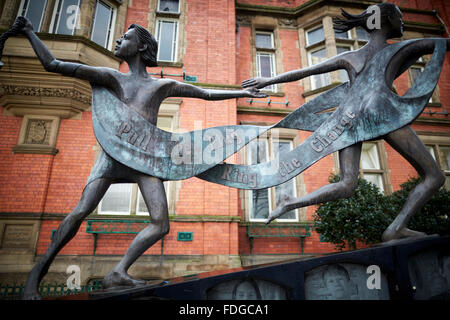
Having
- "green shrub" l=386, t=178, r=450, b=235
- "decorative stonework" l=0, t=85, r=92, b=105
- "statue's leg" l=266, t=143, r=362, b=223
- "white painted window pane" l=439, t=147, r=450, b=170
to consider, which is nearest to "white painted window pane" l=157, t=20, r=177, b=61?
"decorative stonework" l=0, t=85, r=92, b=105

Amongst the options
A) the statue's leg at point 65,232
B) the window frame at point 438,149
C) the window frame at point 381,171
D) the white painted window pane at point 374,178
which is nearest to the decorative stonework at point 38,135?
the statue's leg at point 65,232

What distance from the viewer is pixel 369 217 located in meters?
5.12

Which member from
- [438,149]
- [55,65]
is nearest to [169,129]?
[55,65]

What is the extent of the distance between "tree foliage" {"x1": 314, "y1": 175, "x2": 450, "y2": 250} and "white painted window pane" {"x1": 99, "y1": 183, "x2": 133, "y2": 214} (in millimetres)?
4898

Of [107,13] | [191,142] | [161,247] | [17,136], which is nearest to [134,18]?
[107,13]

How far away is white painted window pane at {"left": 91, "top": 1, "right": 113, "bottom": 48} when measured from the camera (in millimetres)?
7232

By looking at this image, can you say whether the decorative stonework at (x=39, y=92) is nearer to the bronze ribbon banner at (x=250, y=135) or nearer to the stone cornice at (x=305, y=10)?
the bronze ribbon banner at (x=250, y=135)

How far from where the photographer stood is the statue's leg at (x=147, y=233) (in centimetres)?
186

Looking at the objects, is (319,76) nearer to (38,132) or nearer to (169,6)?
(169,6)

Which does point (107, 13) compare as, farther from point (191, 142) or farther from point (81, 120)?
point (191, 142)

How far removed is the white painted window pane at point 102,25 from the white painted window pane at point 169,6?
1823 mm

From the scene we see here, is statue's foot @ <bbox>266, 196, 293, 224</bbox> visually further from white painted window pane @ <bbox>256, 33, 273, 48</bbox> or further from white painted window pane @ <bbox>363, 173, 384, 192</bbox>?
white painted window pane @ <bbox>256, 33, 273, 48</bbox>

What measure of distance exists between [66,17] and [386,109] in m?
8.12

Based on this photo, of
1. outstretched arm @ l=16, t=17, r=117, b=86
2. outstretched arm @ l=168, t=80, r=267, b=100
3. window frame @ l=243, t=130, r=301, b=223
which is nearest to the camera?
outstretched arm @ l=16, t=17, r=117, b=86
